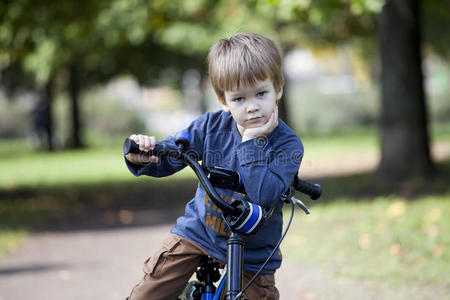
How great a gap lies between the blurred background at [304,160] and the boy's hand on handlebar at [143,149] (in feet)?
2.44

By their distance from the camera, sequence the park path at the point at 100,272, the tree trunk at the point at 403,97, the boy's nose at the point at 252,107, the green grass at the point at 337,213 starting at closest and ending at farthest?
the boy's nose at the point at 252,107
the park path at the point at 100,272
the green grass at the point at 337,213
the tree trunk at the point at 403,97

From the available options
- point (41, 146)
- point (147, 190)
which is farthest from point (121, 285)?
point (41, 146)

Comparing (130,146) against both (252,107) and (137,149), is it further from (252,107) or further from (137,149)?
(252,107)

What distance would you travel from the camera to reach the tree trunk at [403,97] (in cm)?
1002

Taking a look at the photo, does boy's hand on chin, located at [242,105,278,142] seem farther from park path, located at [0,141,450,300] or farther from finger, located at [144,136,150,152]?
park path, located at [0,141,450,300]

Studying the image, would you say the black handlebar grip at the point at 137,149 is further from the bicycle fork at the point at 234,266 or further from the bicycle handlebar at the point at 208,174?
the bicycle fork at the point at 234,266

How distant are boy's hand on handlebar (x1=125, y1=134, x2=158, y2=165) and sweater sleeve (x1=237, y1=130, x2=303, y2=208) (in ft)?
1.04

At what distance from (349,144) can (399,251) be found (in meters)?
14.9

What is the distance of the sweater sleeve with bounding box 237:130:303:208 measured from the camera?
2.22 metres

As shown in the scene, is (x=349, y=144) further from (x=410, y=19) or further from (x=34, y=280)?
(x=34, y=280)

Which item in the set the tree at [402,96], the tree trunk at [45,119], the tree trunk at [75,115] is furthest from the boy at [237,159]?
the tree trunk at [45,119]

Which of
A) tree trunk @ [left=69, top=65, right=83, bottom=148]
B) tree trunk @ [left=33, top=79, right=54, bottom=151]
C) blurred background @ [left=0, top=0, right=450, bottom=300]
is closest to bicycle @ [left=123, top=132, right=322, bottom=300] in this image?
blurred background @ [left=0, top=0, right=450, bottom=300]

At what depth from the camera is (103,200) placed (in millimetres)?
11711

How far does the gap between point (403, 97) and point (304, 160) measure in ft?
20.8
